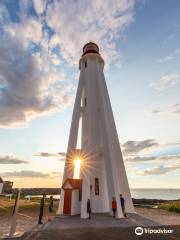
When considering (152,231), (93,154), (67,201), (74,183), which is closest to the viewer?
(152,231)

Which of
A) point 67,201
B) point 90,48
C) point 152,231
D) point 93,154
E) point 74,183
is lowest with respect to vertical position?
point 152,231

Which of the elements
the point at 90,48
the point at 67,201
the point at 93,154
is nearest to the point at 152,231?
the point at 67,201

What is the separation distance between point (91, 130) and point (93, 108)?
274 centimetres

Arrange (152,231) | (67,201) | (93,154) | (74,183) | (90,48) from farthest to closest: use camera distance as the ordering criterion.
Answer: (90,48)
(93,154)
(74,183)
(67,201)
(152,231)

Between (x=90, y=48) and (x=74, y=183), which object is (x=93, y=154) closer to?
(x=74, y=183)

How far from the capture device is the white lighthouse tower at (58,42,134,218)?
20.4 meters

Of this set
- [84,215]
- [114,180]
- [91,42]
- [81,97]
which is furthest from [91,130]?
[91,42]

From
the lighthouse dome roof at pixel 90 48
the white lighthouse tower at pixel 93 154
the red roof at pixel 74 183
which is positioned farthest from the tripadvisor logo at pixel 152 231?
the lighthouse dome roof at pixel 90 48

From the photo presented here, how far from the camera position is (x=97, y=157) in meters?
22.9

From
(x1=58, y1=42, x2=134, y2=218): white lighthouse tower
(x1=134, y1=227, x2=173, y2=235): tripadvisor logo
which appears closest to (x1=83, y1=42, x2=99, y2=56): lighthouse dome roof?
(x1=58, y1=42, x2=134, y2=218): white lighthouse tower

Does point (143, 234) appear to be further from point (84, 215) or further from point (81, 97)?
point (81, 97)

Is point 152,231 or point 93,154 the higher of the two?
point 93,154

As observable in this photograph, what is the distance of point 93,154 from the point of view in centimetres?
2295

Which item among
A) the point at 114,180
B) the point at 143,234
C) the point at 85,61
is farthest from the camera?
the point at 85,61
